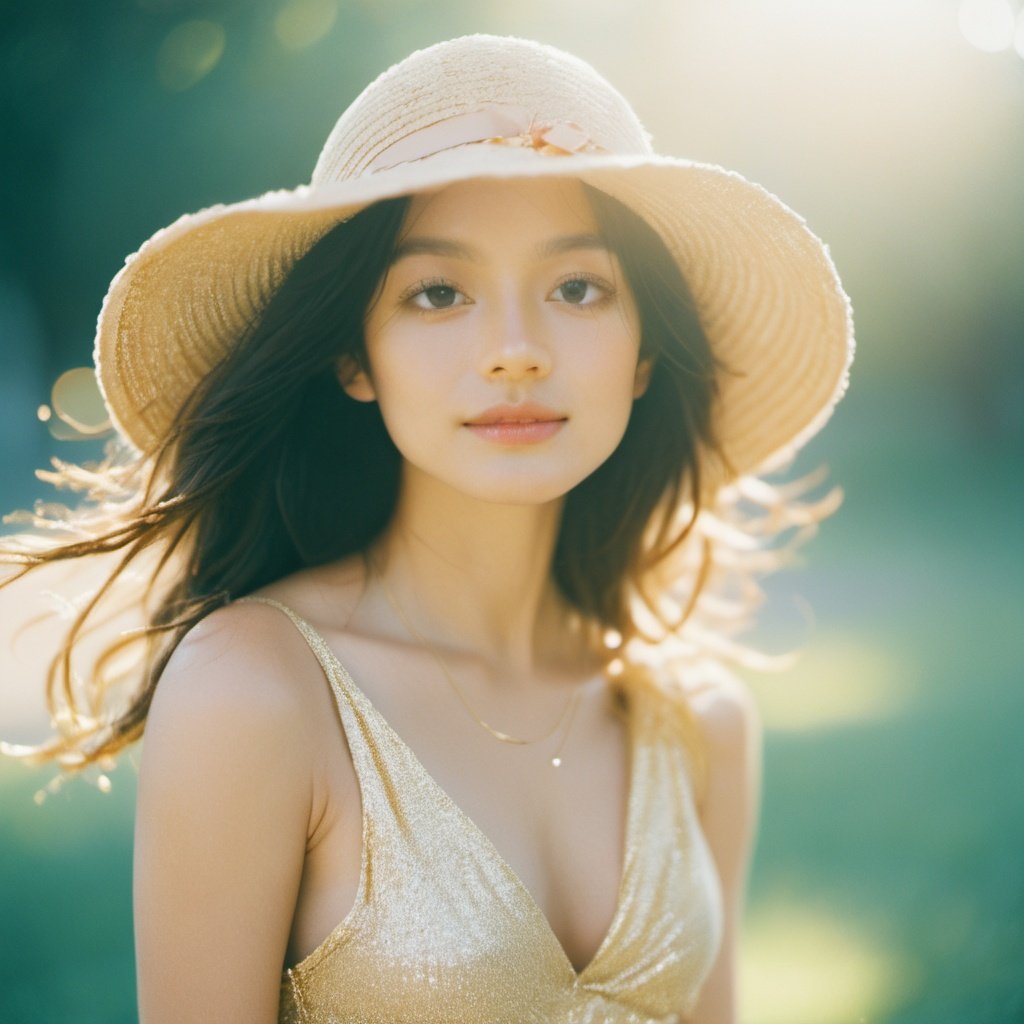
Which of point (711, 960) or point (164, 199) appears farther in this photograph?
point (164, 199)

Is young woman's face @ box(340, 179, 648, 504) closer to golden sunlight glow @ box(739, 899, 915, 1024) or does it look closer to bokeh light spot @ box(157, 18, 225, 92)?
golden sunlight glow @ box(739, 899, 915, 1024)

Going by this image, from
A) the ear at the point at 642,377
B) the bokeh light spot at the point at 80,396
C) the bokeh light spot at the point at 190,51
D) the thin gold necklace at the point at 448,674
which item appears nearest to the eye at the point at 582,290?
the ear at the point at 642,377

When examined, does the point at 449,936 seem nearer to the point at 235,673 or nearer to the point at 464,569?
the point at 235,673

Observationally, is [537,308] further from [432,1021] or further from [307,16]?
[307,16]

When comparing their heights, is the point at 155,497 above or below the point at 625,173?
below

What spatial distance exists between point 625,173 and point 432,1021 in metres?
1.13

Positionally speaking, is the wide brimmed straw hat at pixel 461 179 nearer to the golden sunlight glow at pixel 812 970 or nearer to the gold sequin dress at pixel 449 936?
the gold sequin dress at pixel 449 936

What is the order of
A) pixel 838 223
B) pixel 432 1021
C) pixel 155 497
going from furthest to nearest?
pixel 838 223, pixel 155 497, pixel 432 1021

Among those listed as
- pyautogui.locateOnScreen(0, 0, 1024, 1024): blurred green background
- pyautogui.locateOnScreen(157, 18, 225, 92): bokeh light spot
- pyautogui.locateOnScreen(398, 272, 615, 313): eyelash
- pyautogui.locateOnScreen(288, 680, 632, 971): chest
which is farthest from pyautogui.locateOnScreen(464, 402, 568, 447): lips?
pyautogui.locateOnScreen(157, 18, 225, 92): bokeh light spot

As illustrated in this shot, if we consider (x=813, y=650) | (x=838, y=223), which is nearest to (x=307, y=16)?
(x=838, y=223)

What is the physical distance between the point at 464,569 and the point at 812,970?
8.12 ft

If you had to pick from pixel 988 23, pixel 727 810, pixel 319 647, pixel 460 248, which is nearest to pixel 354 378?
pixel 460 248

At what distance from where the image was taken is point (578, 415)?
178 cm

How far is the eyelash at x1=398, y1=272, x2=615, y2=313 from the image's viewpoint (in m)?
1.76
